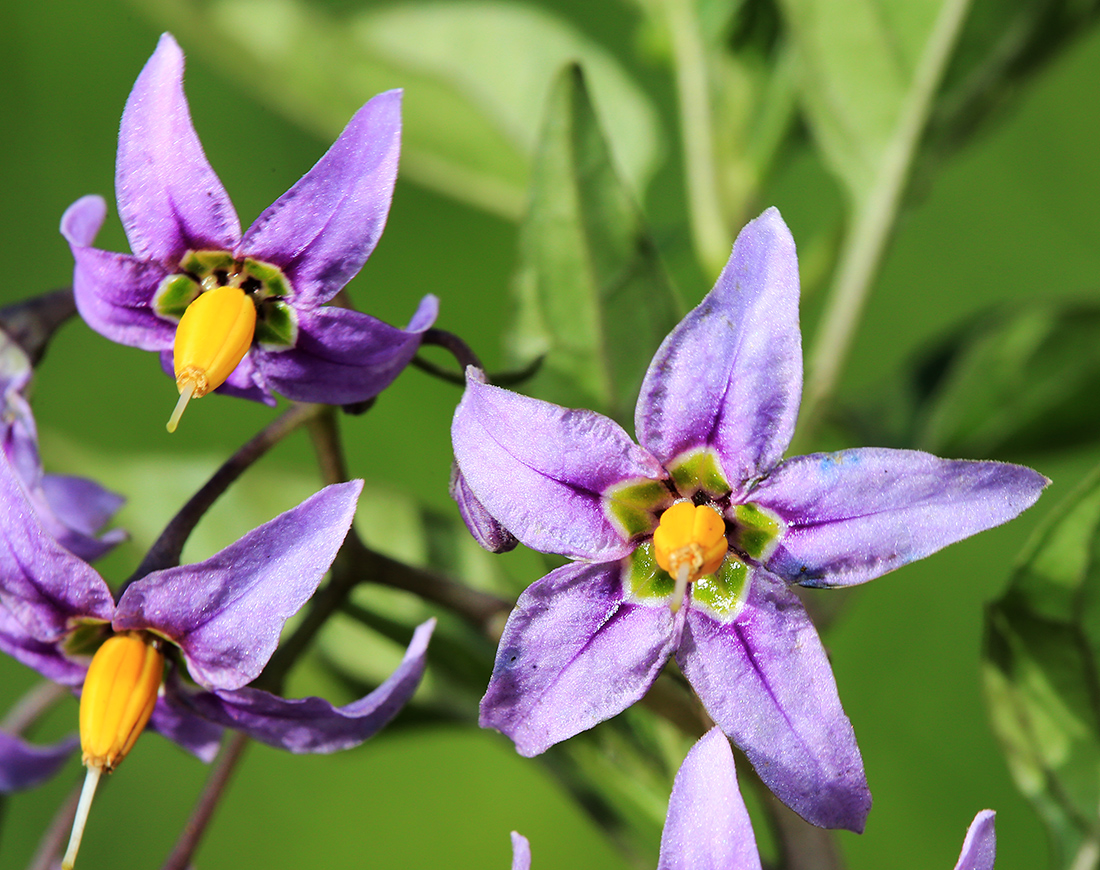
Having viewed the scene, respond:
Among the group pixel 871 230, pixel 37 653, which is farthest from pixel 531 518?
pixel 871 230

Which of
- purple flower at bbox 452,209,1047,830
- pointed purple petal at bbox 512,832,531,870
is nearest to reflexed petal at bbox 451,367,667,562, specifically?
purple flower at bbox 452,209,1047,830

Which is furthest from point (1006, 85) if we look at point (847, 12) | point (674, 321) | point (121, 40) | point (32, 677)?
point (121, 40)

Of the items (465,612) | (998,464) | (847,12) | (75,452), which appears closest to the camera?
(998,464)

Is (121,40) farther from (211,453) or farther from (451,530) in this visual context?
(451,530)

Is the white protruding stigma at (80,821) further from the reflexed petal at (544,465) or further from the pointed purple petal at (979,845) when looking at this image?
the pointed purple petal at (979,845)

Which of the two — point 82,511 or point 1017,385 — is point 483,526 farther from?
point 1017,385
